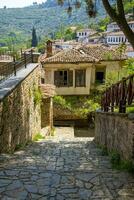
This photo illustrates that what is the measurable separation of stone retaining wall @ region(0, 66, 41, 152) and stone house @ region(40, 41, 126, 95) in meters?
13.2

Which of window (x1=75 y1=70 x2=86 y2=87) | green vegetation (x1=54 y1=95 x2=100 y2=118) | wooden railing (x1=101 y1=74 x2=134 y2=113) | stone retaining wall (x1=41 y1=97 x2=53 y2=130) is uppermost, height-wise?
wooden railing (x1=101 y1=74 x2=134 y2=113)

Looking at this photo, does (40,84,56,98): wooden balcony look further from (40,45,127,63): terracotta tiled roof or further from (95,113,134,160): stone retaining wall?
(95,113,134,160): stone retaining wall

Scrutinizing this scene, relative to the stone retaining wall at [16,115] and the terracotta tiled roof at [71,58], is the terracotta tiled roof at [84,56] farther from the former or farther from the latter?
the stone retaining wall at [16,115]

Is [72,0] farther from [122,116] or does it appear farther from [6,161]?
[6,161]

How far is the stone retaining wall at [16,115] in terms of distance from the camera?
8734 millimetres

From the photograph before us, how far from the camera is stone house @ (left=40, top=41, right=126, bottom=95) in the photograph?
1085 inches

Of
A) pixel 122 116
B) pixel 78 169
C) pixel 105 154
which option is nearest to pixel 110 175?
pixel 78 169

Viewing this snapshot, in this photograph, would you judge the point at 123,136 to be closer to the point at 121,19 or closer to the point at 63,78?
the point at 121,19

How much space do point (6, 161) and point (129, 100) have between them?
11.1 ft

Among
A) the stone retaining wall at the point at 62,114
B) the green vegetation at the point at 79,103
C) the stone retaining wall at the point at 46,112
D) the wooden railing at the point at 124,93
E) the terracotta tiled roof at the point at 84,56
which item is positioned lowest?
the stone retaining wall at the point at 62,114

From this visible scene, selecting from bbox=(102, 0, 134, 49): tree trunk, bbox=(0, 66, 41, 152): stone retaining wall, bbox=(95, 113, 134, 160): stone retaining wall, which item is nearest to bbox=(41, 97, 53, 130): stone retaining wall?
bbox=(0, 66, 41, 152): stone retaining wall

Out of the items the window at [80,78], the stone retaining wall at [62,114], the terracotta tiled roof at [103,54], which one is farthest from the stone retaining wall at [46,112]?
the terracotta tiled roof at [103,54]

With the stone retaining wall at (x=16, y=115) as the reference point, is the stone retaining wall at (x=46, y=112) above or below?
below

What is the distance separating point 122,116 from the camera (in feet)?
26.2
